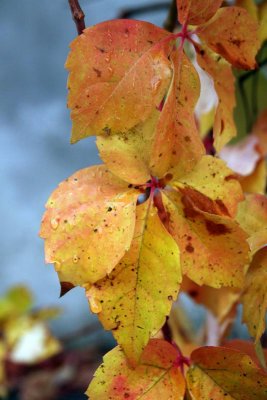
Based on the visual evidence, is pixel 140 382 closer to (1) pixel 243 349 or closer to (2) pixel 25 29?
(1) pixel 243 349

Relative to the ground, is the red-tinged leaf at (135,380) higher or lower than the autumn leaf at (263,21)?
lower

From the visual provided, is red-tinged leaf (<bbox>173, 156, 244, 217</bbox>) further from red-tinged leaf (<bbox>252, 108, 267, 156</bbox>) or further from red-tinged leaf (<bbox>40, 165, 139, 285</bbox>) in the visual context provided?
red-tinged leaf (<bbox>252, 108, 267, 156</bbox>)

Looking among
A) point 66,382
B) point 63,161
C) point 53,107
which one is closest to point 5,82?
point 53,107

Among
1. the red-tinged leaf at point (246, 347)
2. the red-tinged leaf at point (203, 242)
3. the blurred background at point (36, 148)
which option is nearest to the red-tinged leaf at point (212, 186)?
the red-tinged leaf at point (203, 242)

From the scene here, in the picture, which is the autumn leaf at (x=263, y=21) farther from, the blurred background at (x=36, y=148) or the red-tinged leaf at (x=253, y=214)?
the blurred background at (x=36, y=148)

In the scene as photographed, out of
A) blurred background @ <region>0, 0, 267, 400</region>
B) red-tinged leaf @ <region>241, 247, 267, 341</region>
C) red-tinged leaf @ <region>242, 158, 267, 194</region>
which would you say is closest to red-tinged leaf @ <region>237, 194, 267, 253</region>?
red-tinged leaf @ <region>241, 247, 267, 341</region>

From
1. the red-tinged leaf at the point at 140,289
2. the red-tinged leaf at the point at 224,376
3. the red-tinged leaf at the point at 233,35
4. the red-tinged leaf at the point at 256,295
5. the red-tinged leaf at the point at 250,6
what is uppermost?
the red-tinged leaf at the point at 250,6

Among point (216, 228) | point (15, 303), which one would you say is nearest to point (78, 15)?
point (216, 228)
